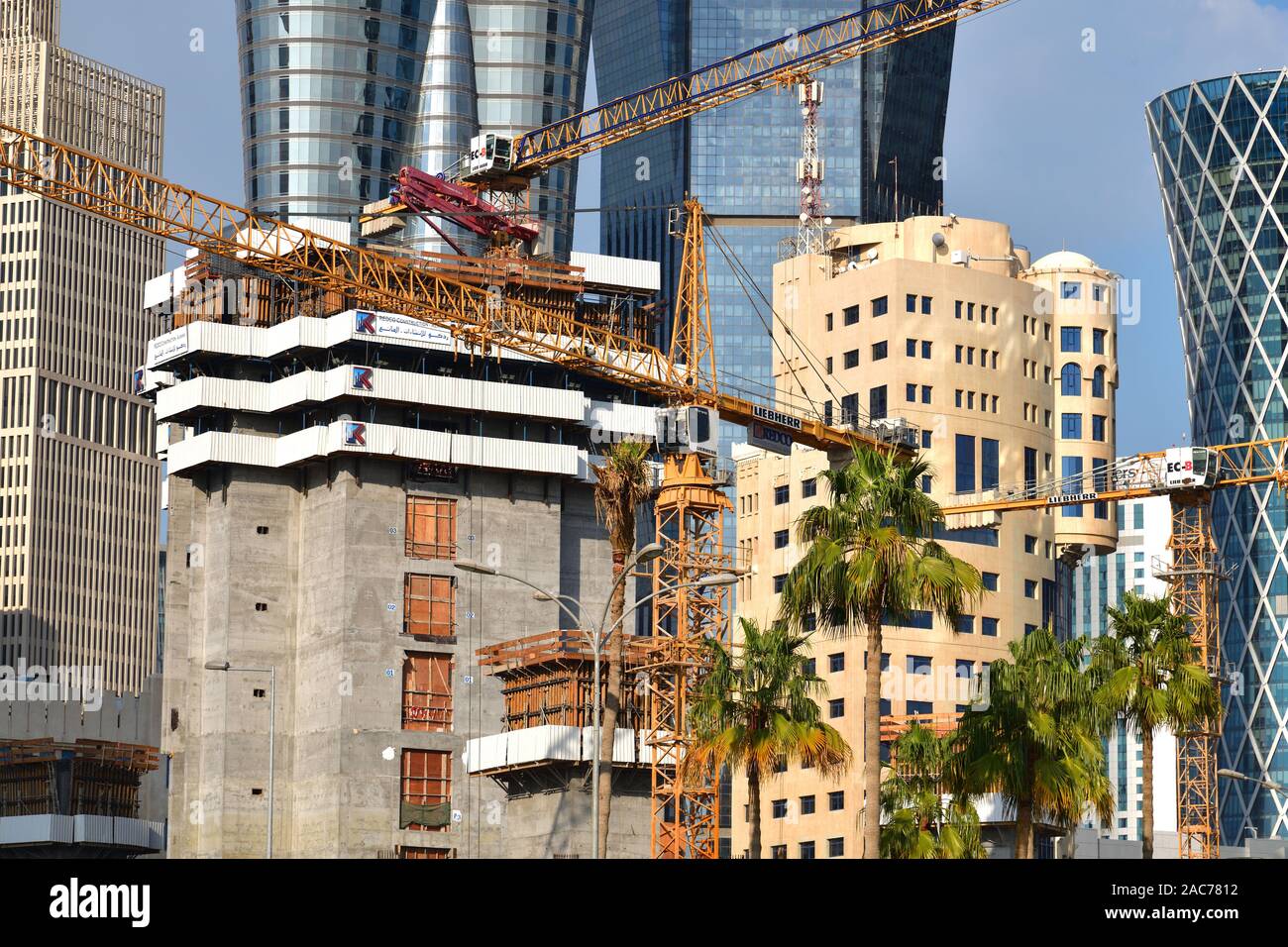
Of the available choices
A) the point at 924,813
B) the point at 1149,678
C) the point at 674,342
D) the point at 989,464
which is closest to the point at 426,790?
the point at 674,342

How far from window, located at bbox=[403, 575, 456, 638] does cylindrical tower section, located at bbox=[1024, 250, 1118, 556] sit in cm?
5400

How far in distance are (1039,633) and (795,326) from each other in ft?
373

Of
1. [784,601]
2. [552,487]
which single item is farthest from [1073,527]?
[784,601]

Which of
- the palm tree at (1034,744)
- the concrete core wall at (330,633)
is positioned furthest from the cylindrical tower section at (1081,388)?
the palm tree at (1034,744)

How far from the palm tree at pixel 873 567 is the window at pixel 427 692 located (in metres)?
99.7

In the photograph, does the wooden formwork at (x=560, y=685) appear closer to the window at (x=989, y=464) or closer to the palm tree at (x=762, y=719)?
the window at (x=989, y=464)

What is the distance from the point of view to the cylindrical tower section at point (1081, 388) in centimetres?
19050

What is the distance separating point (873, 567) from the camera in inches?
2611

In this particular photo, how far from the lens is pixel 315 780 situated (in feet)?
537

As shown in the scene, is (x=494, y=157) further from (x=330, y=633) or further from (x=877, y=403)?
(x=330, y=633)

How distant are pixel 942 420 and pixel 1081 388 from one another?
763 inches

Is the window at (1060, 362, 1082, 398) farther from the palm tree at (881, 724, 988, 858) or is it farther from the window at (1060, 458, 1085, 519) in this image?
the palm tree at (881, 724, 988, 858)

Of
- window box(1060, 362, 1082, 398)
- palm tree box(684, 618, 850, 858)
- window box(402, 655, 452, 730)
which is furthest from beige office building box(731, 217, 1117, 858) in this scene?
palm tree box(684, 618, 850, 858)
